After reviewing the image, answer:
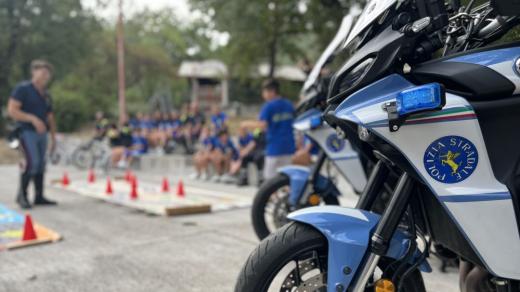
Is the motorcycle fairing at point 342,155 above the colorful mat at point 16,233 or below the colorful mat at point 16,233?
above

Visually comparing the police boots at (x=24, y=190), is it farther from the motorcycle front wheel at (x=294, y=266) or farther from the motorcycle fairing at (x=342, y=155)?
the motorcycle front wheel at (x=294, y=266)

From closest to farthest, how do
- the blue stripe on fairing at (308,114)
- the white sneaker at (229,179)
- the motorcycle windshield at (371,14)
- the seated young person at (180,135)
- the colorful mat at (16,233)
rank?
the motorcycle windshield at (371,14) < the blue stripe on fairing at (308,114) < the colorful mat at (16,233) < the white sneaker at (229,179) < the seated young person at (180,135)

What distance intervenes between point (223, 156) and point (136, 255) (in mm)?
6727

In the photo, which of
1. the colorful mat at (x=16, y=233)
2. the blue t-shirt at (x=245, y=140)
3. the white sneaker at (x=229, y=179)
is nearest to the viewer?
the colorful mat at (x=16, y=233)

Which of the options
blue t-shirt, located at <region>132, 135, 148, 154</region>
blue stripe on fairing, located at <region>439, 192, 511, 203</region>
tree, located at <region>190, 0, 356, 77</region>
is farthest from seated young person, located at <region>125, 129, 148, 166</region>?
blue stripe on fairing, located at <region>439, 192, 511, 203</region>

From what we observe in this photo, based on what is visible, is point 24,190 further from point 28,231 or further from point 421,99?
point 421,99

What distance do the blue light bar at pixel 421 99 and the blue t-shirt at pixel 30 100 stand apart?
19.8 ft

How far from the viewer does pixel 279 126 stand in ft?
21.4

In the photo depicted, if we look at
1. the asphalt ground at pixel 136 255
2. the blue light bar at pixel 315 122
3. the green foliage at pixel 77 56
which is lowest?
the asphalt ground at pixel 136 255

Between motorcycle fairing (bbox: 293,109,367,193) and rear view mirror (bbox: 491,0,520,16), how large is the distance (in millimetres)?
2098

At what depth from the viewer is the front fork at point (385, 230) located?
199 centimetres

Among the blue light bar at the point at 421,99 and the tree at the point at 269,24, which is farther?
the tree at the point at 269,24

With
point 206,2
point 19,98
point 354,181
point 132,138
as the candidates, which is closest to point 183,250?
point 354,181

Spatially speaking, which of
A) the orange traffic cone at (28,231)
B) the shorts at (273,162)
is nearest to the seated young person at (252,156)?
the shorts at (273,162)
